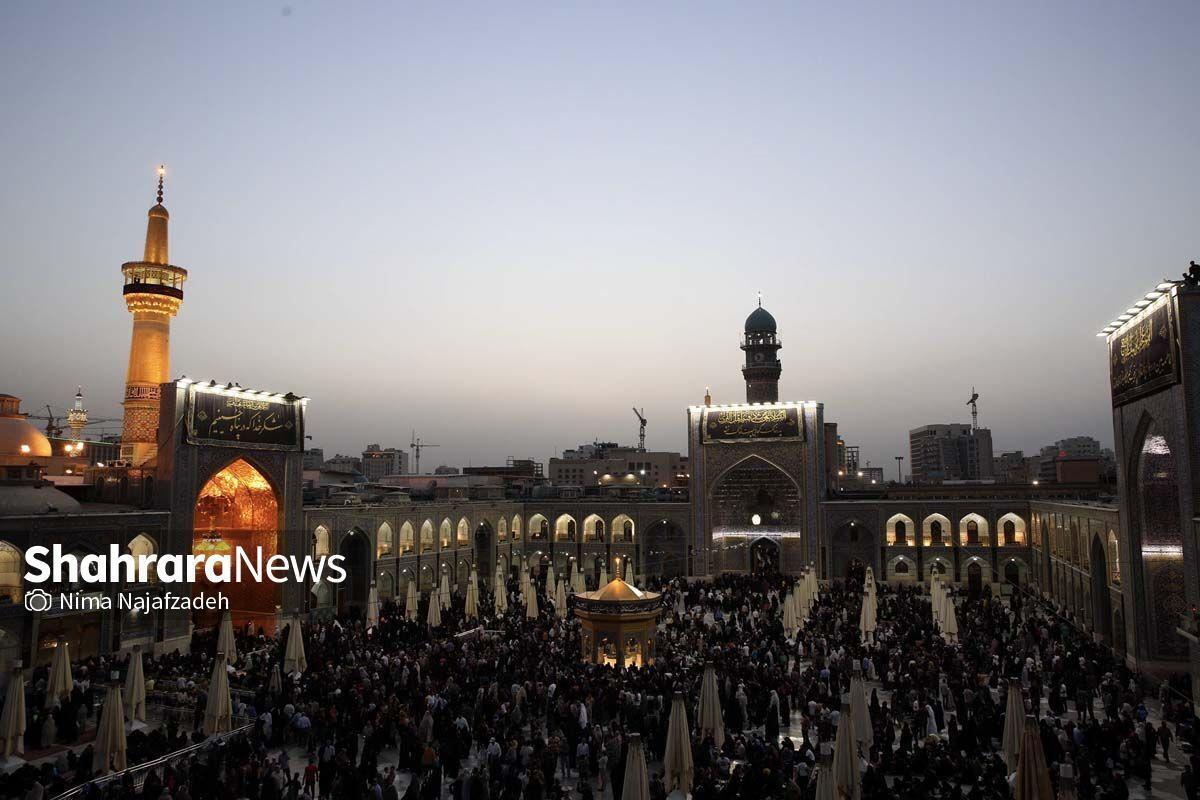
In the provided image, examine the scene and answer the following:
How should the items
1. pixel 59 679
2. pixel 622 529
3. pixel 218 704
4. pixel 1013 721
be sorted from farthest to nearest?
pixel 622 529, pixel 59 679, pixel 218 704, pixel 1013 721

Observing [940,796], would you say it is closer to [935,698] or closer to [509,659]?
[935,698]

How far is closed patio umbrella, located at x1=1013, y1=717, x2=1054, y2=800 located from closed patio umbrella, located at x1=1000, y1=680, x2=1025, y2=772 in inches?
76.8

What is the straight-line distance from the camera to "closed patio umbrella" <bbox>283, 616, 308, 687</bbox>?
18.0 metres

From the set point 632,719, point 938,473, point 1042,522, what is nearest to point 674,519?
point 1042,522

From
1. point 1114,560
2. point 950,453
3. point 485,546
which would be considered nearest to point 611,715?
point 1114,560

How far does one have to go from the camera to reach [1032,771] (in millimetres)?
9234

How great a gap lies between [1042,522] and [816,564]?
9.33 meters

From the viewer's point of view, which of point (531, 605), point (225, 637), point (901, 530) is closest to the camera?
point (225, 637)

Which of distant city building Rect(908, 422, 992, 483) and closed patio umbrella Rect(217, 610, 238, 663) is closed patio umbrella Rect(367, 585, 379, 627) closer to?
closed patio umbrella Rect(217, 610, 238, 663)

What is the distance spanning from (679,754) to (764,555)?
29.8m

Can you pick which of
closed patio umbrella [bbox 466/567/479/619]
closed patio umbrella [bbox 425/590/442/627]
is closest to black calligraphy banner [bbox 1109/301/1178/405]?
closed patio umbrella [bbox 466/567/479/619]

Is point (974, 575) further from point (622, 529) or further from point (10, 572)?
point (10, 572)

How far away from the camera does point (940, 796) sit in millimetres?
10680

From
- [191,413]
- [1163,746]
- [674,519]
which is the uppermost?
[191,413]
